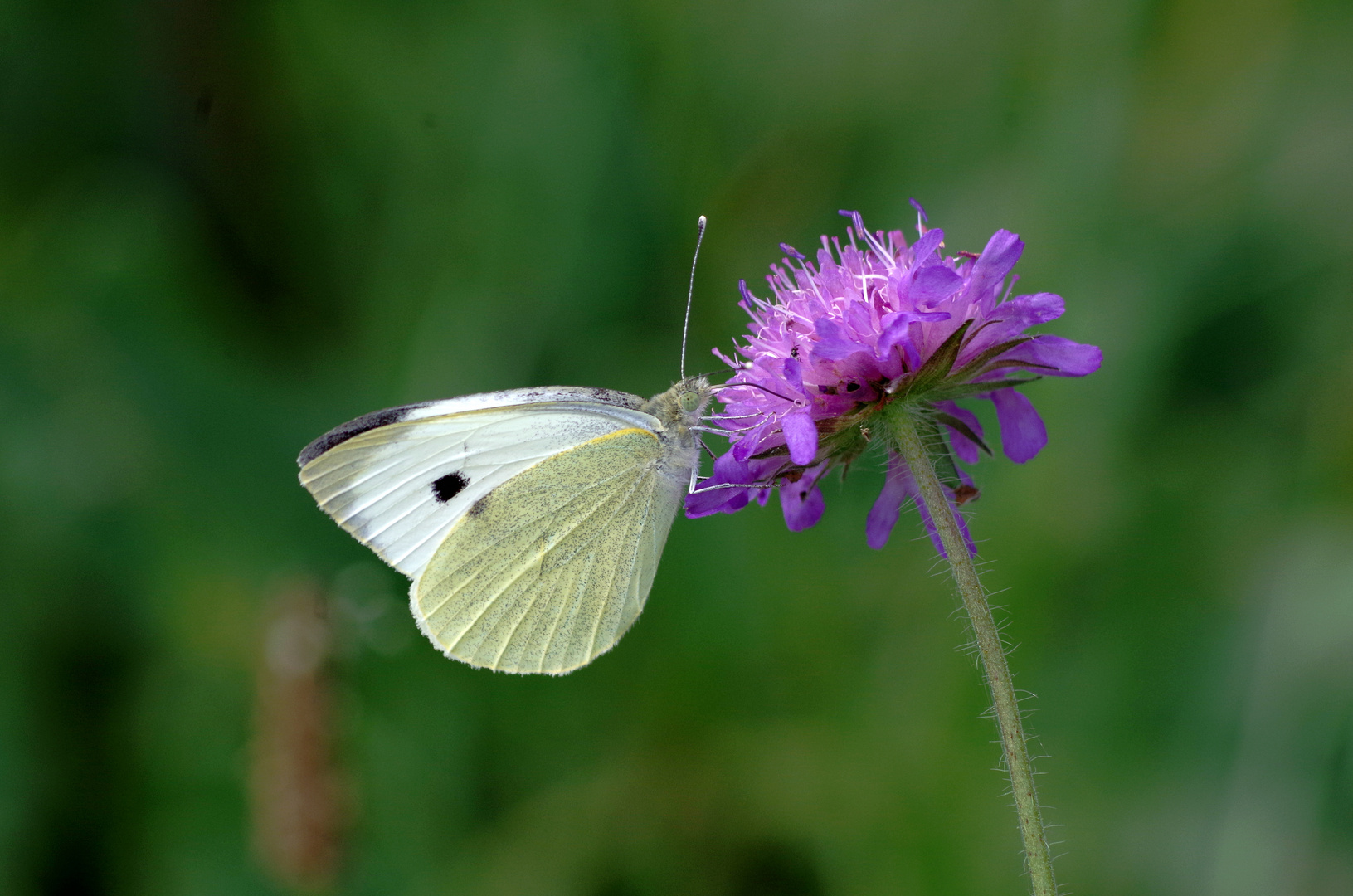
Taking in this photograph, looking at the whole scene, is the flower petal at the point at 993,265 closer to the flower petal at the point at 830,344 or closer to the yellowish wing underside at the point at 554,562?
the flower petal at the point at 830,344

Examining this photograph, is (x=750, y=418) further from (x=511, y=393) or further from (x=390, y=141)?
(x=390, y=141)

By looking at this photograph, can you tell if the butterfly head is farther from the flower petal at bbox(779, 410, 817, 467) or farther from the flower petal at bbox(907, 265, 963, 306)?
the flower petal at bbox(907, 265, 963, 306)

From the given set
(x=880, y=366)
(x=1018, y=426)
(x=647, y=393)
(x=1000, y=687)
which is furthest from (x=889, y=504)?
(x=647, y=393)

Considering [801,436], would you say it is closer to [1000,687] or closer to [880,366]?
[880,366]

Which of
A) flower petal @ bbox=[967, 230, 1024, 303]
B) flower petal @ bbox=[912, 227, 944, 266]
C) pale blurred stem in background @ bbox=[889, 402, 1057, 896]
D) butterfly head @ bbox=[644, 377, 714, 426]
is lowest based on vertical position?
pale blurred stem in background @ bbox=[889, 402, 1057, 896]

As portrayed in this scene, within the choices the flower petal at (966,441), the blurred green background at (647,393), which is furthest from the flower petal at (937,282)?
the blurred green background at (647,393)

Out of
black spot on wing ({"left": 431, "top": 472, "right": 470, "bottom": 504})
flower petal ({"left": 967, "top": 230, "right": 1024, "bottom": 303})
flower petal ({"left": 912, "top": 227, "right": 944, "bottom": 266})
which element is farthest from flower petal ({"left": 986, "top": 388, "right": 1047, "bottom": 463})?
black spot on wing ({"left": 431, "top": 472, "right": 470, "bottom": 504})

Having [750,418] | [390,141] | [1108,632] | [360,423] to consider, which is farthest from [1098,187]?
[390,141]
